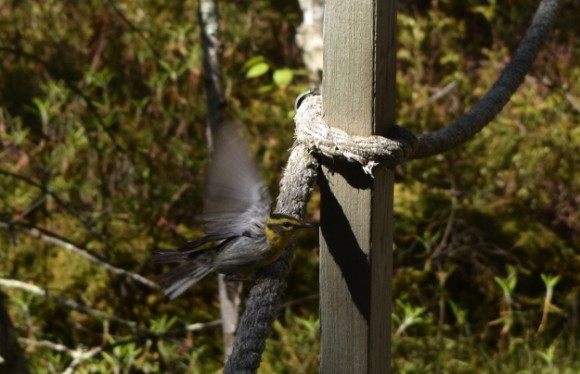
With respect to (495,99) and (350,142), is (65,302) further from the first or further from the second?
(350,142)

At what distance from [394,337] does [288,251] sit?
1888 millimetres

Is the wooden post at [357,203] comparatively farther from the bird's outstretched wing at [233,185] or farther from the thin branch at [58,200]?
the thin branch at [58,200]

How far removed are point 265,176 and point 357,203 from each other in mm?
2957

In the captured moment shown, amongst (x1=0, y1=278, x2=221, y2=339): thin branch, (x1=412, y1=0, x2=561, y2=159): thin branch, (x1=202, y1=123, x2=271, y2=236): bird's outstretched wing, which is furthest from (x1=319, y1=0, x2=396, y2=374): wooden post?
(x1=0, y1=278, x2=221, y2=339): thin branch

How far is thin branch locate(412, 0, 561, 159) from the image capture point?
2078 millimetres

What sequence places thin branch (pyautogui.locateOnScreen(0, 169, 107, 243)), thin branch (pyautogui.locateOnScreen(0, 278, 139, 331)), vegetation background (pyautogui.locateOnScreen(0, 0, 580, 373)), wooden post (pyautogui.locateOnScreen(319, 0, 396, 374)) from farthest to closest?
vegetation background (pyautogui.locateOnScreen(0, 0, 580, 373)), thin branch (pyautogui.locateOnScreen(0, 278, 139, 331)), thin branch (pyautogui.locateOnScreen(0, 169, 107, 243)), wooden post (pyautogui.locateOnScreen(319, 0, 396, 374))

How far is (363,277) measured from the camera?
1757 millimetres

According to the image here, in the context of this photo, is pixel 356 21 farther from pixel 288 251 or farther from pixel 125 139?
pixel 125 139

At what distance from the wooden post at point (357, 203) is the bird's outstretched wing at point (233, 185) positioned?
0.50 m

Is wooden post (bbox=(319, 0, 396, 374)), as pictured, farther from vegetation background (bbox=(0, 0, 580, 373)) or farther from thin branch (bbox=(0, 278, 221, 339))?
thin branch (bbox=(0, 278, 221, 339))

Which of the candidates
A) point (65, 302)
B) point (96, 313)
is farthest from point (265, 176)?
point (65, 302)

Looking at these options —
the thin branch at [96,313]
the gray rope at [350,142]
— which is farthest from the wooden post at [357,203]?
the thin branch at [96,313]

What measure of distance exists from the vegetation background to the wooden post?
1.88 metres

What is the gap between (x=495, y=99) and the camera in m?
2.56
